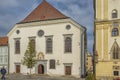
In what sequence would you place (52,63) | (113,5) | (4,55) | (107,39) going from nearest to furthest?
(107,39), (113,5), (52,63), (4,55)

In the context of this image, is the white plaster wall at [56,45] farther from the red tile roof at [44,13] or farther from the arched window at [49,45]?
the red tile roof at [44,13]

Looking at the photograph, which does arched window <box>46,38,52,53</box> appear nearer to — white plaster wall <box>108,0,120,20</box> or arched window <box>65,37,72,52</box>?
arched window <box>65,37,72,52</box>

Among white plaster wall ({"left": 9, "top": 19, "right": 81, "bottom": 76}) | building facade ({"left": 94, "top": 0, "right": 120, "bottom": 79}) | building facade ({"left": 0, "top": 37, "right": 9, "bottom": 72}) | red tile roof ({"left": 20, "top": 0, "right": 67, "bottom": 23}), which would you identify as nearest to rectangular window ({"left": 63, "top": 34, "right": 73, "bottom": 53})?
white plaster wall ({"left": 9, "top": 19, "right": 81, "bottom": 76})

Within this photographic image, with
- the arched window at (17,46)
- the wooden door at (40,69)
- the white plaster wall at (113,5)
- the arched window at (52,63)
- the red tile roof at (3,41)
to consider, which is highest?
the white plaster wall at (113,5)

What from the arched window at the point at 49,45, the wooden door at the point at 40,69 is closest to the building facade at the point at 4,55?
the wooden door at the point at 40,69

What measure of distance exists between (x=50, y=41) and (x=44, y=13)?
20.1 ft

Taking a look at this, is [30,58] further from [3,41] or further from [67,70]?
[3,41]

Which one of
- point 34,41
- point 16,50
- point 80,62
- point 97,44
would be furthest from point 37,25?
point 97,44

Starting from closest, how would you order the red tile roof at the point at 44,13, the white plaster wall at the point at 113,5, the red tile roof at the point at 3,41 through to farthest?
the white plaster wall at the point at 113,5
the red tile roof at the point at 44,13
the red tile roof at the point at 3,41

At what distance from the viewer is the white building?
50906mm

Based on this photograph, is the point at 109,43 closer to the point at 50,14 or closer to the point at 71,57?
the point at 71,57

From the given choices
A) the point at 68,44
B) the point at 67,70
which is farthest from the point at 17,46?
the point at 67,70

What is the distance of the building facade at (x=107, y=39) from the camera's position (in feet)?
135

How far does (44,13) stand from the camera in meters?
56.4
